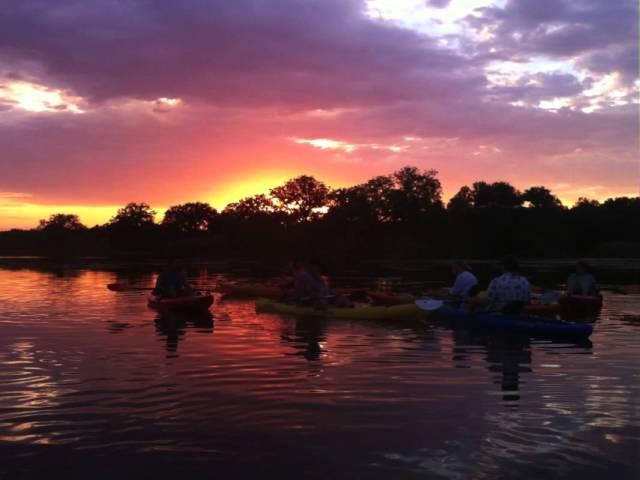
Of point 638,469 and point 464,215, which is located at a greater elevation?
point 464,215

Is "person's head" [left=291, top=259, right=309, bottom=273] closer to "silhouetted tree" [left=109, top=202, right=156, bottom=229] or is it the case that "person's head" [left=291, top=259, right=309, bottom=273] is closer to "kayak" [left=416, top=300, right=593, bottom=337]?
"kayak" [left=416, top=300, right=593, bottom=337]

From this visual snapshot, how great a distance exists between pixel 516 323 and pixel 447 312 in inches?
84.8

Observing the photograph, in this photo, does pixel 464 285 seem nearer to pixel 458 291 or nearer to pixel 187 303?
pixel 458 291

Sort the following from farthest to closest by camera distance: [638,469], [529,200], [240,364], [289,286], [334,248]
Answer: [529,200] < [334,248] < [289,286] < [240,364] < [638,469]

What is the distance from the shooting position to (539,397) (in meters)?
7.56

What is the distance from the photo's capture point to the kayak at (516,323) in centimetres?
1188

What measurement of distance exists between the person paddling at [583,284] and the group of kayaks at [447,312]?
0.90 ft

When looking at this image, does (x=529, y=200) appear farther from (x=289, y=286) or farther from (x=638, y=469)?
(x=638, y=469)

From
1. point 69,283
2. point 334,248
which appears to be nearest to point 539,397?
point 69,283

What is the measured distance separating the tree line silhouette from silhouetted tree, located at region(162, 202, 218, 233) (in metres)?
5.32

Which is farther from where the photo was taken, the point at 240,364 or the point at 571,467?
the point at 240,364

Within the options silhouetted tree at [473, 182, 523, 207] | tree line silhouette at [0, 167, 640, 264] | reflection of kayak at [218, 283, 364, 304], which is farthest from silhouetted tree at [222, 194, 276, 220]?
reflection of kayak at [218, 283, 364, 304]

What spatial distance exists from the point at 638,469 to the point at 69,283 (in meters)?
27.3

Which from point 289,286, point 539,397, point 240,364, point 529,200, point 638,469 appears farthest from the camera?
point 529,200
